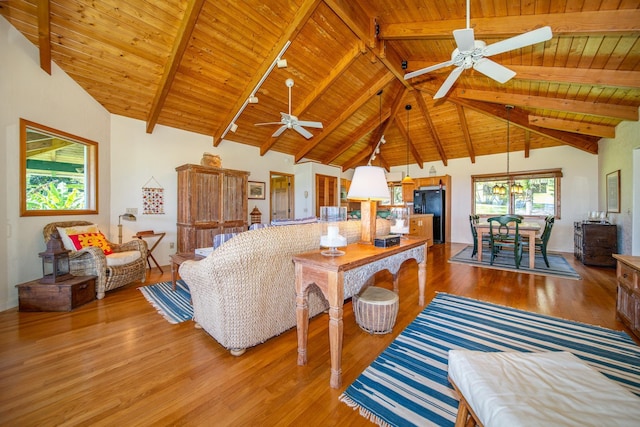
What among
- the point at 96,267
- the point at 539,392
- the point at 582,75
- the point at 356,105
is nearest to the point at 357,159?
the point at 356,105

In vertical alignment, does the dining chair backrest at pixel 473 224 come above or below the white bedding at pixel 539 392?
above

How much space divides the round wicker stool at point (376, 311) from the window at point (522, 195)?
593 cm

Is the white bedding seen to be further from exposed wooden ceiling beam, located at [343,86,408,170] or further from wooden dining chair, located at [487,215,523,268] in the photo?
exposed wooden ceiling beam, located at [343,86,408,170]

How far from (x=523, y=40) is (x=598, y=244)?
189 inches

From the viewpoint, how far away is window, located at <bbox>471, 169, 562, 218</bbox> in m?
6.45

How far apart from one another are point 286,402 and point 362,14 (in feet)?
15.0

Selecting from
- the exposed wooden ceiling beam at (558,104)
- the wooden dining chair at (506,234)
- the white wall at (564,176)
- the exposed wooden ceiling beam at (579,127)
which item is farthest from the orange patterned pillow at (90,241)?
the white wall at (564,176)

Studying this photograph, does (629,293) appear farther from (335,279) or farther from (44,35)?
(44,35)

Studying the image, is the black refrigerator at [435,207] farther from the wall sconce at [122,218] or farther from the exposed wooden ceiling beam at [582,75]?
the wall sconce at [122,218]

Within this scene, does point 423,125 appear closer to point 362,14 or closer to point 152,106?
point 362,14

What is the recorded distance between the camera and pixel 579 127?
4758 millimetres

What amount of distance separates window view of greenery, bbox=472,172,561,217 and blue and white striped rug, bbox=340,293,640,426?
14.5ft

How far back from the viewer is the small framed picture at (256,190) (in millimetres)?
6297

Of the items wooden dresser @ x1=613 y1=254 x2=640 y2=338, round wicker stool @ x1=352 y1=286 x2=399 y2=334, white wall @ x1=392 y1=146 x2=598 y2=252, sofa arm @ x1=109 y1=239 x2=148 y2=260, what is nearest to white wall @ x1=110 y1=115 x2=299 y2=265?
sofa arm @ x1=109 y1=239 x2=148 y2=260
